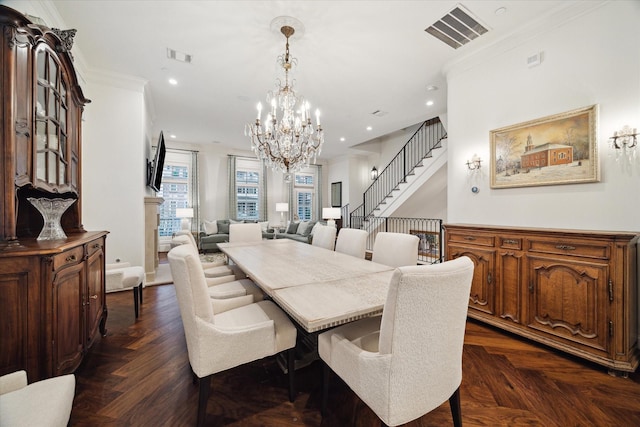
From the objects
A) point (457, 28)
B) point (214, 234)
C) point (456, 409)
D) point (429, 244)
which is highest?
point (457, 28)

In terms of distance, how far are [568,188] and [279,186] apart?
738cm

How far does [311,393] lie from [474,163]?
2.96 m

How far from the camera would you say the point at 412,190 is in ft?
19.4

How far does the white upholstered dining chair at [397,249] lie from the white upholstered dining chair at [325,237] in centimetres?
80

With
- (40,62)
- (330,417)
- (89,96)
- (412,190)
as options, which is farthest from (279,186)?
(330,417)

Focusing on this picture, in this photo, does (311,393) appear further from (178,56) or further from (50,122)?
(178,56)

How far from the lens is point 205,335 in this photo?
4.29 feet

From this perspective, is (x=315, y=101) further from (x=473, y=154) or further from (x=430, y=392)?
(x=430, y=392)

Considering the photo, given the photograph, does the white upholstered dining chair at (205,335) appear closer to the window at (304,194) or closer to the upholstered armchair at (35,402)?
the upholstered armchair at (35,402)

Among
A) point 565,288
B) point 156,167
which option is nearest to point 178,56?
point 156,167

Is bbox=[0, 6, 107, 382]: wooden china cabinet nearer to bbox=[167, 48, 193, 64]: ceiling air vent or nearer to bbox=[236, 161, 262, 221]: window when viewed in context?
bbox=[167, 48, 193, 64]: ceiling air vent

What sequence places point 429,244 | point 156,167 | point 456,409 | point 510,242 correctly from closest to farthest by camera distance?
1. point 456,409
2. point 510,242
3. point 156,167
4. point 429,244

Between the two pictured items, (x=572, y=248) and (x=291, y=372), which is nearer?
(x=291, y=372)

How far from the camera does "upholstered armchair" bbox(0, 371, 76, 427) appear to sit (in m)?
0.77
